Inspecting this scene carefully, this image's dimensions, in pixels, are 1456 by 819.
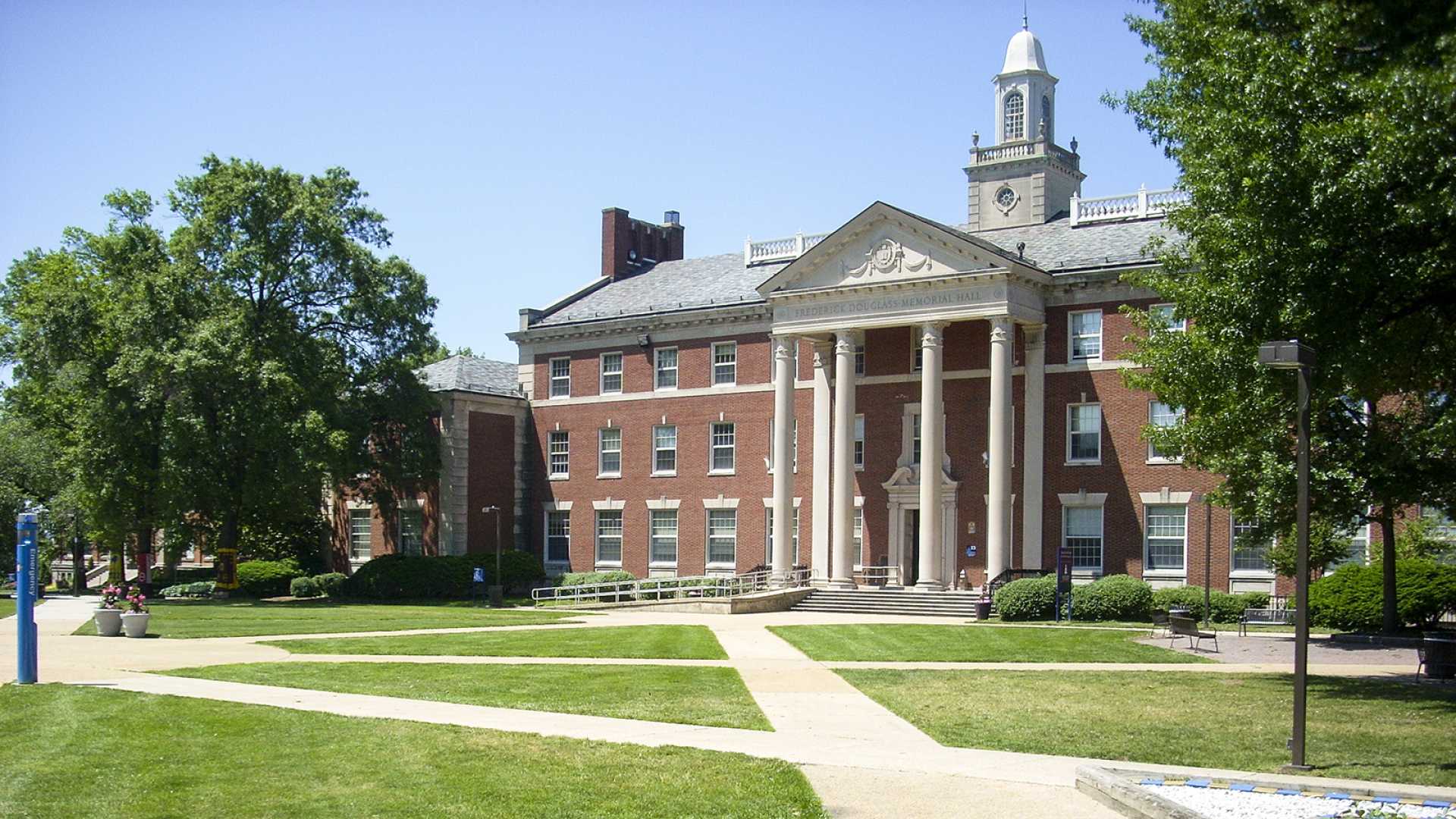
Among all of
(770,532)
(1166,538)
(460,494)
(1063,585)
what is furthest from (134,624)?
(1166,538)

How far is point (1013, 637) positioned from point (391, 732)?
19.5 m

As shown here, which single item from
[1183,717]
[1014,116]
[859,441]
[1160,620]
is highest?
[1014,116]

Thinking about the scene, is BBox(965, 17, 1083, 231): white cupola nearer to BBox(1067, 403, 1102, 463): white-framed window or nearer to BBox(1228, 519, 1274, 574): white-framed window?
BBox(1067, 403, 1102, 463): white-framed window

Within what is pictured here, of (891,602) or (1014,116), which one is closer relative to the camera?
(891,602)

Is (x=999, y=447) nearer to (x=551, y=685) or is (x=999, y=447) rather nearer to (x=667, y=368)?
(x=667, y=368)

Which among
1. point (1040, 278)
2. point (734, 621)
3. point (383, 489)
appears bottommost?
point (734, 621)

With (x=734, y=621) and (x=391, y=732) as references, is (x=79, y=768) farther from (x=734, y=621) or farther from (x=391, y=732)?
(x=734, y=621)

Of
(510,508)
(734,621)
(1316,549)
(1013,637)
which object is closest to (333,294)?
(510,508)

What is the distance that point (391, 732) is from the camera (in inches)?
606

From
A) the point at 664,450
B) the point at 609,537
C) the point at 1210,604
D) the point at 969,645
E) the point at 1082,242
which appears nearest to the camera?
the point at 969,645

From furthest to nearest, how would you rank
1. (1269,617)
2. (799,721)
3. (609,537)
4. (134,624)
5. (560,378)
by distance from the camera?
(560,378) → (609,537) → (1269,617) → (134,624) → (799,721)

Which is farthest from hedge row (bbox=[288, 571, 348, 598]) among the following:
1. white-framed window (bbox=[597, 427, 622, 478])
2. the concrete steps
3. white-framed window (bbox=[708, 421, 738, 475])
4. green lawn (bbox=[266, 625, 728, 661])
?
green lawn (bbox=[266, 625, 728, 661])

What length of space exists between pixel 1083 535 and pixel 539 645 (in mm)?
21429

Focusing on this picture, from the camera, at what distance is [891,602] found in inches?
1729
